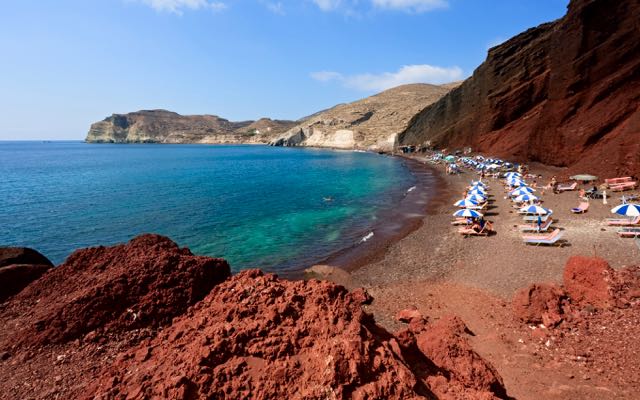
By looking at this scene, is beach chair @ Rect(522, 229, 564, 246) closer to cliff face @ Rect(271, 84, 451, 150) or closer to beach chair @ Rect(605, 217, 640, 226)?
beach chair @ Rect(605, 217, 640, 226)

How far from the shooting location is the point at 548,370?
28.5 feet

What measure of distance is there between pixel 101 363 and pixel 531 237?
21.0 m

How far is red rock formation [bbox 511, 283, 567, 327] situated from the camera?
1070 centimetres

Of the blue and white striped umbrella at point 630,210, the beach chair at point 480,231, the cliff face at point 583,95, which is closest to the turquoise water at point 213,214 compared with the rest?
the beach chair at point 480,231

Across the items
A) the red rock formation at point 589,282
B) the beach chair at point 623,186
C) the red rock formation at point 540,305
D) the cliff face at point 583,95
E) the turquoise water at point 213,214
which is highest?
the cliff face at point 583,95

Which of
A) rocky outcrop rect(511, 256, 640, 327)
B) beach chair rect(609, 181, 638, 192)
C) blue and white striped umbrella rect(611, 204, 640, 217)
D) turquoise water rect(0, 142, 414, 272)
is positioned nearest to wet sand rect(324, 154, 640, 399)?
rocky outcrop rect(511, 256, 640, 327)

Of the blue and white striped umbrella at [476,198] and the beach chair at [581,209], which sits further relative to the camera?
the blue and white striped umbrella at [476,198]

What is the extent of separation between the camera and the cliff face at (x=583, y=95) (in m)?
31.8

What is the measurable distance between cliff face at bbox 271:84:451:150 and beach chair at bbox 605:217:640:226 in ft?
319

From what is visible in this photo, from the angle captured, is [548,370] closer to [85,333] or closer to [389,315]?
[389,315]

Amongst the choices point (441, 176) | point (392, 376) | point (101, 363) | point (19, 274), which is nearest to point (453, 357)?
point (392, 376)

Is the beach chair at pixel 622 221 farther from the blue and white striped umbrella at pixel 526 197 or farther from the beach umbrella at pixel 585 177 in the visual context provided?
the beach umbrella at pixel 585 177

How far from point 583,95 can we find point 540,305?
118ft

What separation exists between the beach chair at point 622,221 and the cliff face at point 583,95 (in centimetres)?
1084
